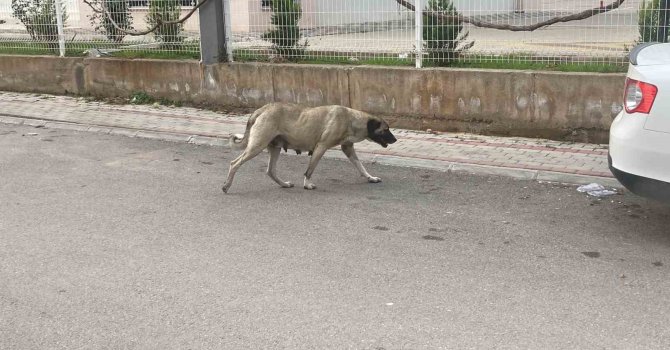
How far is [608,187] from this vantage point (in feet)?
24.5

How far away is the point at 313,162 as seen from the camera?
25.1 feet

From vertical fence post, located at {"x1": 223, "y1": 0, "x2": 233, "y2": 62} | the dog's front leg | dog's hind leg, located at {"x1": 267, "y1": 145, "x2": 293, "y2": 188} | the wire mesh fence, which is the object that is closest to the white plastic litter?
the dog's front leg

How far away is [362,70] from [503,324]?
618 cm

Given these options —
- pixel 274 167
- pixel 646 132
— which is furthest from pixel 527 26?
pixel 646 132

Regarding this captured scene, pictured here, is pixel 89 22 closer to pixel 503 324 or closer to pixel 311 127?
pixel 311 127

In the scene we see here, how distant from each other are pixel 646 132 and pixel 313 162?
10.3ft

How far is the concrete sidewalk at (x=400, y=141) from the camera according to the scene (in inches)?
318

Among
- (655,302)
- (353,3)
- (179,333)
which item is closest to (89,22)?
(353,3)

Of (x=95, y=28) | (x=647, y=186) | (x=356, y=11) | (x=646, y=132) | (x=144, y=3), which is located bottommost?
(x=647, y=186)

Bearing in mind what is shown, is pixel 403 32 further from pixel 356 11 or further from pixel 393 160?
pixel 393 160

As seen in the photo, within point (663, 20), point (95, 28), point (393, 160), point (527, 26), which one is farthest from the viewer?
point (95, 28)

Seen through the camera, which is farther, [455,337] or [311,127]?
[311,127]

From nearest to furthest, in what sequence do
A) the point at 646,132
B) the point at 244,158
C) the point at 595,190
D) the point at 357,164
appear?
the point at 646,132
the point at 595,190
the point at 244,158
the point at 357,164

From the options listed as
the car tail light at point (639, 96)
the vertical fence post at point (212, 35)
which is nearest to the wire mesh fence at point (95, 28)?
the vertical fence post at point (212, 35)
